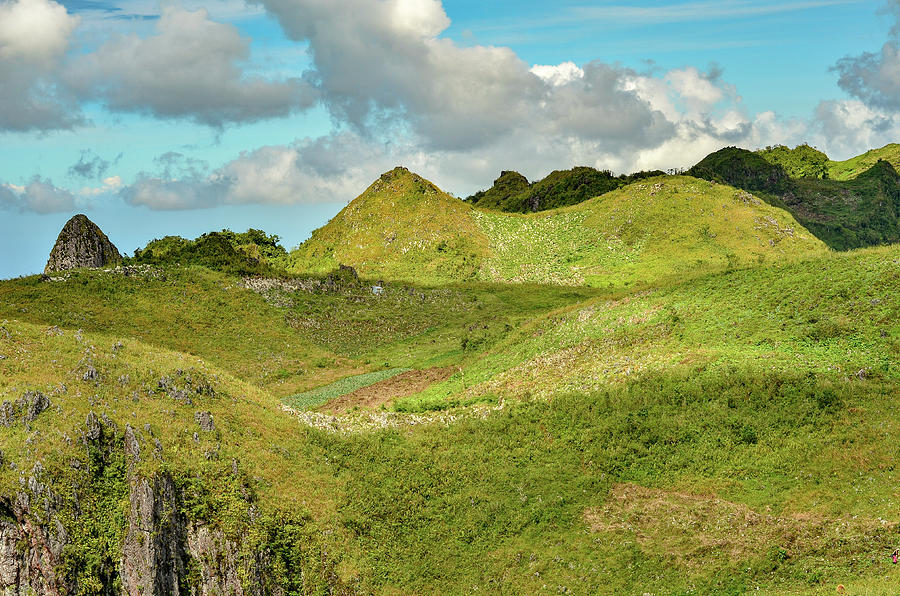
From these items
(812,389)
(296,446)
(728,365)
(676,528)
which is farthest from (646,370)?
(296,446)

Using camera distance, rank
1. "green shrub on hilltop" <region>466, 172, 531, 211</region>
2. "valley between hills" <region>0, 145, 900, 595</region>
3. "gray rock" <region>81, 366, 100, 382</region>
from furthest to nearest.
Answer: "green shrub on hilltop" <region>466, 172, 531, 211</region>, "gray rock" <region>81, 366, 100, 382</region>, "valley between hills" <region>0, 145, 900, 595</region>

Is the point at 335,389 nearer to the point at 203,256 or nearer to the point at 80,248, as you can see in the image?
the point at 203,256

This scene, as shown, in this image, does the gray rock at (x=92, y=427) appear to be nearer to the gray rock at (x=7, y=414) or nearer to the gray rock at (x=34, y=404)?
the gray rock at (x=34, y=404)

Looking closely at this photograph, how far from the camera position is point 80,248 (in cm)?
6956

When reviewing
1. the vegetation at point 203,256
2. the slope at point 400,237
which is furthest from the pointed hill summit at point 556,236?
the vegetation at point 203,256

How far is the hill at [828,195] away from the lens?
480 ft

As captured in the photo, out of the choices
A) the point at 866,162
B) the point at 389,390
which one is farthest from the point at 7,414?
the point at 866,162

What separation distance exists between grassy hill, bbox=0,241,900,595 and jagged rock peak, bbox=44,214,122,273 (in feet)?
138

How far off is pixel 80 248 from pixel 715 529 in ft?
220

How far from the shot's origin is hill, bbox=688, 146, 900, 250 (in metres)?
146

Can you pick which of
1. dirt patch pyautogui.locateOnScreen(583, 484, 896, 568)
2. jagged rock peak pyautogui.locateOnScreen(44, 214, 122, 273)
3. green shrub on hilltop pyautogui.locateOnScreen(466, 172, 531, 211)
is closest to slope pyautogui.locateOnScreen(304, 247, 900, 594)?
dirt patch pyautogui.locateOnScreen(583, 484, 896, 568)

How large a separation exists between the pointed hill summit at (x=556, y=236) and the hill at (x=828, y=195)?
190ft

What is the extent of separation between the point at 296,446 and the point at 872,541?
22093 mm

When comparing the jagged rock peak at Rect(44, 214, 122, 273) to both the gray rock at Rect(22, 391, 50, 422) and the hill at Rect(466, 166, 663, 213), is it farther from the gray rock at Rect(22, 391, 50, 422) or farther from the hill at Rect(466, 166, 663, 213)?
the hill at Rect(466, 166, 663, 213)
